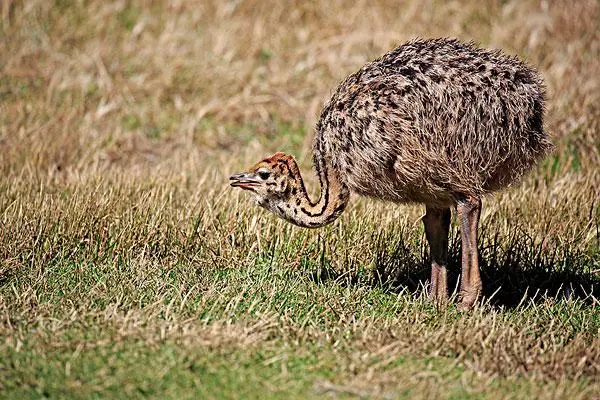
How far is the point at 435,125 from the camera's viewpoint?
5414mm

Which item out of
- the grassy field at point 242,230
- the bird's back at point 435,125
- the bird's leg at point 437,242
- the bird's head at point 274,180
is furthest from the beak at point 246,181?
the bird's leg at point 437,242

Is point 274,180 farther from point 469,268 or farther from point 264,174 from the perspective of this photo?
point 469,268

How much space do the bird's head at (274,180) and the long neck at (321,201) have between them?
32 millimetres

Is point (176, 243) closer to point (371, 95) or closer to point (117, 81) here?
point (371, 95)

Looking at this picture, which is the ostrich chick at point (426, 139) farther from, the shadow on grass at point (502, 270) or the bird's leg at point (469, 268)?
the shadow on grass at point (502, 270)

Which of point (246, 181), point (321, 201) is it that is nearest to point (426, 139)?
point (321, 201)

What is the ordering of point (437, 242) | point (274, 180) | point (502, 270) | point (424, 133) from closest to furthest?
1. point (424, 133)
2. point (274, 180)
3. point (437, 242)
4. point (502, 270)

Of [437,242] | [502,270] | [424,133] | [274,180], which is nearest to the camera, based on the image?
[424,133]

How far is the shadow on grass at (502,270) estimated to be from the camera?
21.0 feet

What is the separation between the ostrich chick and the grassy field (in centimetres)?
60

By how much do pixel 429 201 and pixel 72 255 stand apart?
236 cm

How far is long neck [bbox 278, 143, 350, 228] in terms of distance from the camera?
5.80 m

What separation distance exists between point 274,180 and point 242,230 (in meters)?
0.93

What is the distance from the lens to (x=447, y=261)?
22.0 feet
